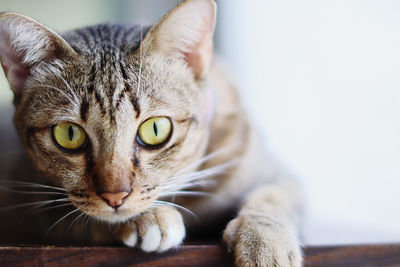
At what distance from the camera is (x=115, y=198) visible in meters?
0.80

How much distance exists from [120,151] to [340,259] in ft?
1.70

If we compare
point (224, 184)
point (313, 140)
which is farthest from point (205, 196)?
point (313, 140)

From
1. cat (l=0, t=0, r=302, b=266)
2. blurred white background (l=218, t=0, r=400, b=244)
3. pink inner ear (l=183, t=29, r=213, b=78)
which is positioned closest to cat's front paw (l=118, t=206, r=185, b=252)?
cat (l=0, t=0, r=302, b=266)

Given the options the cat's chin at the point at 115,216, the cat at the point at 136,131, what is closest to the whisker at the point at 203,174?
the cat at the point at 136,131

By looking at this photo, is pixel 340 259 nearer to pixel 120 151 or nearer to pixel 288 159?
pixel 120 151

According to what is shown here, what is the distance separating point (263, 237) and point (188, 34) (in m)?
0.52

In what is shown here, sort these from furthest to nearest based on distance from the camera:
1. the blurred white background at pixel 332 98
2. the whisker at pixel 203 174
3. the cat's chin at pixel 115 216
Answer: the blurred white background at pixel 332 98 → the whisker at pixel 203 174 → the cat's chin at pixel 115 216

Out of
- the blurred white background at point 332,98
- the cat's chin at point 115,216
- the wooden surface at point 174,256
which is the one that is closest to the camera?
the wooden surface at point 174,256

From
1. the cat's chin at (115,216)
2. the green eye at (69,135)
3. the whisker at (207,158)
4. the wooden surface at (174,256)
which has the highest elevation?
the green eye at (69,135)

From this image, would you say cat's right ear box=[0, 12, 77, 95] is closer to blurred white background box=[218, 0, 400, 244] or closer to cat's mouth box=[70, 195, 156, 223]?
cat's mouth box=[70, 195, 156, 223]

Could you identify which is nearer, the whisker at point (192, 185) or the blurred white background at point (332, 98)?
the whisker at point (192, 185)

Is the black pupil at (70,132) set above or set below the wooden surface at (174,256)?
above

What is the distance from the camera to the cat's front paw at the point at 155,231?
0.79 meters

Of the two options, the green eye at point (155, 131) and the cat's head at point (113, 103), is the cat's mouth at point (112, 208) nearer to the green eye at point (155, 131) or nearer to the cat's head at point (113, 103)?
the cat's head at point (113, 103)
